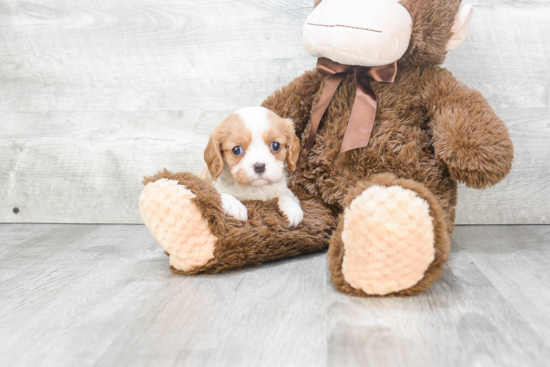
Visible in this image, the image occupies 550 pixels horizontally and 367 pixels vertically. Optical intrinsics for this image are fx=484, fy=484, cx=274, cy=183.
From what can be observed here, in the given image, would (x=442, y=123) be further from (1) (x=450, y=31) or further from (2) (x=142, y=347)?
(2) (x=142, y=347)

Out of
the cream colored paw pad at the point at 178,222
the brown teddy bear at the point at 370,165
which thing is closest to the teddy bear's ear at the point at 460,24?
the brown teddy bear at the point at 370,165

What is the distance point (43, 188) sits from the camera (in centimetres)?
183

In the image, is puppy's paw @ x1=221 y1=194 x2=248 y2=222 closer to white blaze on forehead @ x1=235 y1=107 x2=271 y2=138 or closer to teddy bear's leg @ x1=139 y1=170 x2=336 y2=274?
teddy bear's leg @ x1=139 y1=170 x2=336 y2=274

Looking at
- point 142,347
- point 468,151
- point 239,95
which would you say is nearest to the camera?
point 142,347

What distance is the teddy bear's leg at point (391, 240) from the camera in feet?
2.97

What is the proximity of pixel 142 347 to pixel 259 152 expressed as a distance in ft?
1.76

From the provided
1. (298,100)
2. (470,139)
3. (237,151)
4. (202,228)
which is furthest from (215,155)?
(470,139)

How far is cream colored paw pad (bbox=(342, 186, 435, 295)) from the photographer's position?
91cm

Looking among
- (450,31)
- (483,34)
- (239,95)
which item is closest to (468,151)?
(450,31)

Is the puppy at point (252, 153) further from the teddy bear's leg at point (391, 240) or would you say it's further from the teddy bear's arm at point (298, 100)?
the teddy bear's leg at point (391, 240)

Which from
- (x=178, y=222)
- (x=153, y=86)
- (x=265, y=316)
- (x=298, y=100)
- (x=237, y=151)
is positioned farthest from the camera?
(x=153, y=86)

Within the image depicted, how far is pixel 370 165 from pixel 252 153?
0.31 metres

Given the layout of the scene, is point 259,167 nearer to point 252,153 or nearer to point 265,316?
point 252,153

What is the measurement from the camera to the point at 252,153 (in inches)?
45.5
